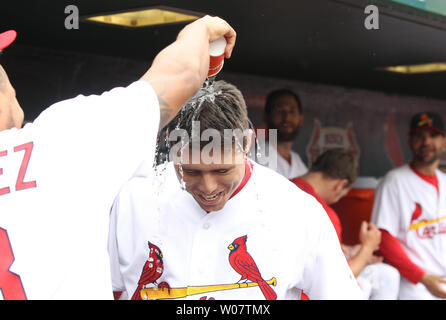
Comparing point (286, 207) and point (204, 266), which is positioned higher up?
point (286, 207)

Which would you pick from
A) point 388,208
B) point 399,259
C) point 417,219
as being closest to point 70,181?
point 399,259

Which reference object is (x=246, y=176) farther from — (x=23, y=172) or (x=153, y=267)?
(x=23, y=172)

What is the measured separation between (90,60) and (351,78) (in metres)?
2.17

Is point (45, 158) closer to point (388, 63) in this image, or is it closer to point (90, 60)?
point (90, 60)

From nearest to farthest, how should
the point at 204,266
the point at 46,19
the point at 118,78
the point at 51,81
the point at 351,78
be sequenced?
1. the point at 204,266
2. the point at 46,19
3. the point at 51,81
4. the point at 118,78
5. the point at 351,78

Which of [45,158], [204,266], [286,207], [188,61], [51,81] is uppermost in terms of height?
[51,81]

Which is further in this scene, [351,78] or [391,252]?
[351,78]

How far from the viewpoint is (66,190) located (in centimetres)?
127

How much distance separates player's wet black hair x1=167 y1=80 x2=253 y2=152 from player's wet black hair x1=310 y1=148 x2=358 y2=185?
133 centimetres

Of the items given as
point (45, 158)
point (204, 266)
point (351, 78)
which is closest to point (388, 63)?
point (351, 78)

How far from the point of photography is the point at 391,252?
→ 3.89m

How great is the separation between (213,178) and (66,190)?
729mm

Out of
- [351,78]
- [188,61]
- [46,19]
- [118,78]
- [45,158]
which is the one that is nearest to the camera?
[45,158]

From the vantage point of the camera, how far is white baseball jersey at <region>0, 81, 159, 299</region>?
1252 millimetres
